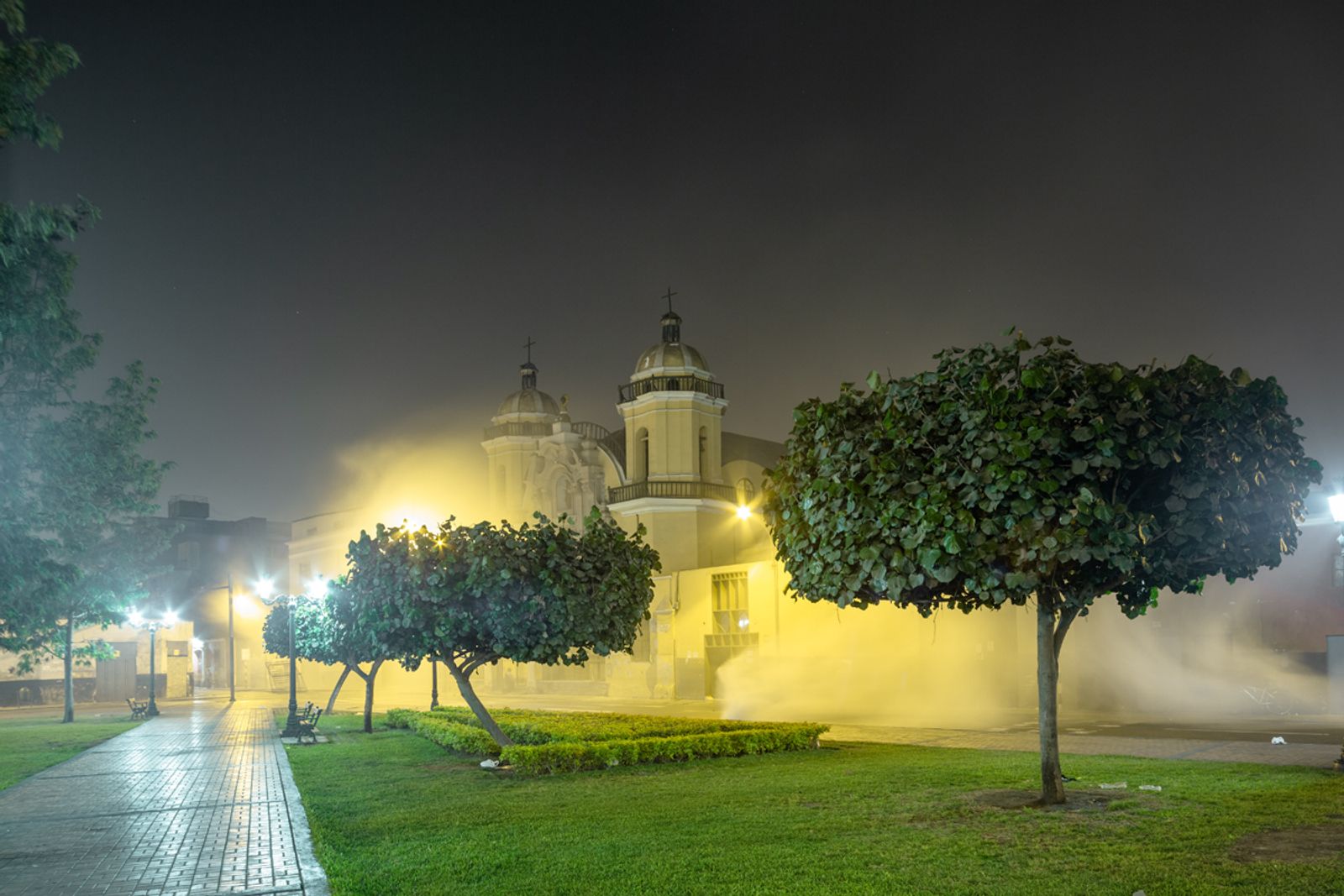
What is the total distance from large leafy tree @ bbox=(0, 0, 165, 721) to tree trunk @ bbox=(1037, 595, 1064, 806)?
12304 mm

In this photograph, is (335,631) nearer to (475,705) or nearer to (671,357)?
(475,705)

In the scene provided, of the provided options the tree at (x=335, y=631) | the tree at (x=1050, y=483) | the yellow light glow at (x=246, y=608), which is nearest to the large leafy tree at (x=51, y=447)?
the tree at (x=335, y=631)

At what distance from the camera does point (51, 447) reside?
24609 millimetres

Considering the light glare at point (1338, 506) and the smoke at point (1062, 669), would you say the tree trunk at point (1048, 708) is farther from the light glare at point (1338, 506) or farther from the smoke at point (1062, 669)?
the smoke at point (1062, 669)

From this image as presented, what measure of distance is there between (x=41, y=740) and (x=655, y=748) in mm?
19608

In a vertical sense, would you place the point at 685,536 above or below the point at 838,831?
above

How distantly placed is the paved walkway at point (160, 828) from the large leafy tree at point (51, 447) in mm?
3329

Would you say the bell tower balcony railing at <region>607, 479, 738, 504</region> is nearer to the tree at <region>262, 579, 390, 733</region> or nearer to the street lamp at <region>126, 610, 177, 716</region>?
the tree at <region>262, 579, 390, 733</region>

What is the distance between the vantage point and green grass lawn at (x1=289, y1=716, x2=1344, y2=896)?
868cm

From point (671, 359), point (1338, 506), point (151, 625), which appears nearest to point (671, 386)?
point (671, 359)

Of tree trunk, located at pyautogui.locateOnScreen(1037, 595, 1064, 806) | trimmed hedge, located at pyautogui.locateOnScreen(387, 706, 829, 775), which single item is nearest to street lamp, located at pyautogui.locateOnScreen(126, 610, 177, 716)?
trimmed hedge, located at pyautogui.locateOnScreen(387, 706, 829, 775)

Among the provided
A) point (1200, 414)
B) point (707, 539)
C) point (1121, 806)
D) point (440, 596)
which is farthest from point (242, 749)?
point (707, 539)

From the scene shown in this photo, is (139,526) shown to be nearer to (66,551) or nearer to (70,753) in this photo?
(66,551)

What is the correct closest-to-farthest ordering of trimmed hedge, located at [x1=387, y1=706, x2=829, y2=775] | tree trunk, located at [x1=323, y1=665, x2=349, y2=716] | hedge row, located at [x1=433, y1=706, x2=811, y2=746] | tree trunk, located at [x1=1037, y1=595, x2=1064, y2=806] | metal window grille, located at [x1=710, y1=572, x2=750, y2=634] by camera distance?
tree trunk, located at [x1=1037, y1=595, x2=1064, y2=806] < trimmed hedge, located at [x1=387, y1=706, x2=829, y2=775] < hedge row, located at [x1=433, y1=706, x2=811, y2=746] < tree trunk, located at [x1=323, y1=665, x2=349, y2=716] < metal window grille, located at [x1=710, y1=572, x2=750, y2=634]
